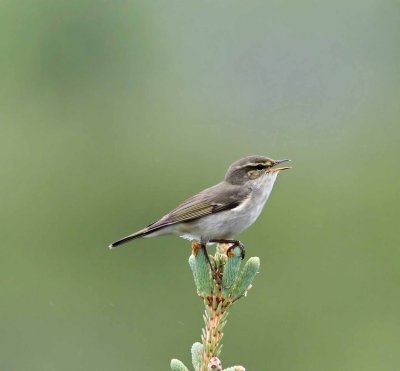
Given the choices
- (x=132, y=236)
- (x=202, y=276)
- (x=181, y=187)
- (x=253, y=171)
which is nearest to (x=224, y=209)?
(x=253, y=171)

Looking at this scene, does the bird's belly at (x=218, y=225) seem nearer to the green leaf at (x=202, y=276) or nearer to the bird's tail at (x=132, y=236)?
the bird's tail at (x=132, y=236)

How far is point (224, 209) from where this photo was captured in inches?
340

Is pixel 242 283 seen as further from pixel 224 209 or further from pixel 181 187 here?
pixel 181 187

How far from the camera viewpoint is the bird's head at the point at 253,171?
29.4 ft

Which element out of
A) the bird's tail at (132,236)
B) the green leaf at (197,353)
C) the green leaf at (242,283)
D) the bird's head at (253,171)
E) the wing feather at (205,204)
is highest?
the bird's head at (253,171)

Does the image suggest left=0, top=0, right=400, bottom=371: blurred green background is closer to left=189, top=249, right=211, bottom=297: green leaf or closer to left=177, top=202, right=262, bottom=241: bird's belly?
left=177, top=202, right=262, bottom=241: bird's belly

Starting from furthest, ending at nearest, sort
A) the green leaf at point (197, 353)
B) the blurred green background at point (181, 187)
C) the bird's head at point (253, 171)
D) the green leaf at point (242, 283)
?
1. the blurred green background at point (181, 187)
2. the bird's head at point (253, 171)
3. the green leaf at point (242, 283)
4. the green leaf at point (197, 353)

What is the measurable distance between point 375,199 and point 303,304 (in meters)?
12.8

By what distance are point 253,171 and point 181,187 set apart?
25.7 meters

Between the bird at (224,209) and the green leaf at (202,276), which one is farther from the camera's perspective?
the bird at (224,209)

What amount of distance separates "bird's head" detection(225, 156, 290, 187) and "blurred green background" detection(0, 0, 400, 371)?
9.23 metres

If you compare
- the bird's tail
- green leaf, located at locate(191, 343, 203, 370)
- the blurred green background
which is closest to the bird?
the bird's tail

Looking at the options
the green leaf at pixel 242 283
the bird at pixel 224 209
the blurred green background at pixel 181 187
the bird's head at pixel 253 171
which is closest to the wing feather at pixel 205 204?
the bird at pixel 224 209

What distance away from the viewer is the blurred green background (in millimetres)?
21141
